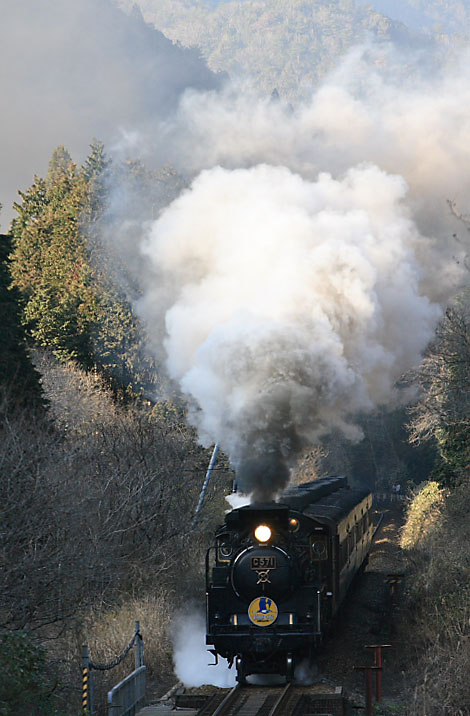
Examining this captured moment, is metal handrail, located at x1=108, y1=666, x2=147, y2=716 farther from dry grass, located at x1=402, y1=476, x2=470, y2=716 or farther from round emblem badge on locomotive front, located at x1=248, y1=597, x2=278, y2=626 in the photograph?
dry grass, located at x1=402, y1=476, x2=470, y2=716

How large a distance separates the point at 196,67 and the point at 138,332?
45.7 meters

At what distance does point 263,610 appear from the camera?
14.6 m

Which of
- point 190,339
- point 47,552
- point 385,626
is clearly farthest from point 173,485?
point 47,552

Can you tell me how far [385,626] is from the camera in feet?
67.4

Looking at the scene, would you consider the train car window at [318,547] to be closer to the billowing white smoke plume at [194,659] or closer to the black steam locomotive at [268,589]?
the black steam locomotive at [268,589]

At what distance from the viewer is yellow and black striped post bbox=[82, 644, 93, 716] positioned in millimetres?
12281

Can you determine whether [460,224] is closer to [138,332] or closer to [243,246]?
[243,246]

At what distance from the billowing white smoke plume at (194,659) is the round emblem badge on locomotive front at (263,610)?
2.11 metres

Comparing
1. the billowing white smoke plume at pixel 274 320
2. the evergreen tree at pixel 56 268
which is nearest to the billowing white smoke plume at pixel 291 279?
the billowing white smoke plume at pixel 274 320

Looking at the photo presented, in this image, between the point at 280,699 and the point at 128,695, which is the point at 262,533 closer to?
the point at 280,699

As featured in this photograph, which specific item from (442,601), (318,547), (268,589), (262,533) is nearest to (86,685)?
(268,589)

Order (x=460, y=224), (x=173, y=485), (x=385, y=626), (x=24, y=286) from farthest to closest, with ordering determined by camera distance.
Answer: (x=24, y=286), (x=173, y=485), (x=460, y=224), (x=385, y=626)

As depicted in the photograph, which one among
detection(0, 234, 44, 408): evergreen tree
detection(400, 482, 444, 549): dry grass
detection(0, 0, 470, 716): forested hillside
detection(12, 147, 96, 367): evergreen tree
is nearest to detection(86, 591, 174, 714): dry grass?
detection(0, 0, 470, 716): forested hillside

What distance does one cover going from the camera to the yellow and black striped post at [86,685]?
40.3 feet
